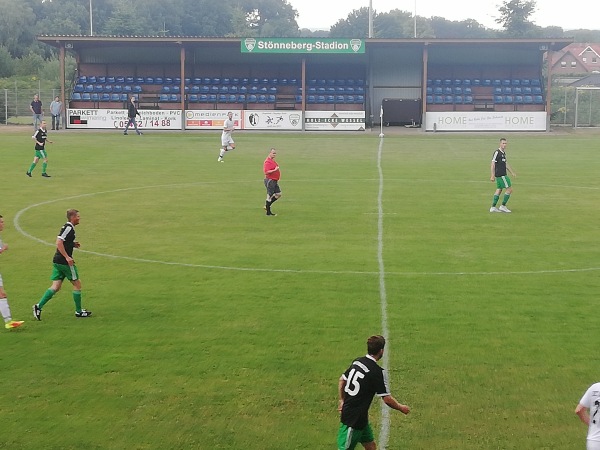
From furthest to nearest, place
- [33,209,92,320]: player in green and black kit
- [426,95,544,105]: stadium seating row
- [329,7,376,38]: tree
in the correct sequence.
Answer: [329,7,376,38]: tree, [426,95,544,105]: stadium seating row, [33,209,92,320]: player in green and black kit

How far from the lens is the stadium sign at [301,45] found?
2334 inches

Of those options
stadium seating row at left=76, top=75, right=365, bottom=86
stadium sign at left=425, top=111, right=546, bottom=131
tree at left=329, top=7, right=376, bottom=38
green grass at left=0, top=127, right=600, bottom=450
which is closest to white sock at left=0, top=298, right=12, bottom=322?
green grass at left=0, top=127, right=600, bottom=450

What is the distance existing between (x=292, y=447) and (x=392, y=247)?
1274cm

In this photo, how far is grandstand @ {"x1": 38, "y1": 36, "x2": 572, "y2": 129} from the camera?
61688mm

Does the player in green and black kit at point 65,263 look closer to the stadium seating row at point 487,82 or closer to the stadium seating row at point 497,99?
the stadium seating row at point 497,99

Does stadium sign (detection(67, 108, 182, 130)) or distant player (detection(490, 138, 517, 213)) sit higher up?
stadium sign (detection(67, 108, 182, 130))

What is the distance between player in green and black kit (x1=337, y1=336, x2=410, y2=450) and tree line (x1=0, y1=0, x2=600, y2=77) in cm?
7524

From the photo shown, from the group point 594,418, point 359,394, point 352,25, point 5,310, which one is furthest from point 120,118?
point 352,25

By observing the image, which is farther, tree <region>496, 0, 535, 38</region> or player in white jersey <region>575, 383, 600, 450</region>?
tree <region>496, 0, 535, 38</region>

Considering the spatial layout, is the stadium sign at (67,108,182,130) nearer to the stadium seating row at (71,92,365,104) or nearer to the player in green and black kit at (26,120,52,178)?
the stadium seating row at (71,92,365,104)

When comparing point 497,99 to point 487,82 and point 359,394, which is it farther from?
point 359,394

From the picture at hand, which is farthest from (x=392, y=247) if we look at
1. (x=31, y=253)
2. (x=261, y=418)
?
(x=261, y=418)

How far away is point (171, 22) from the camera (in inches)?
5576

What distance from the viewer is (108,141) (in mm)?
51500
